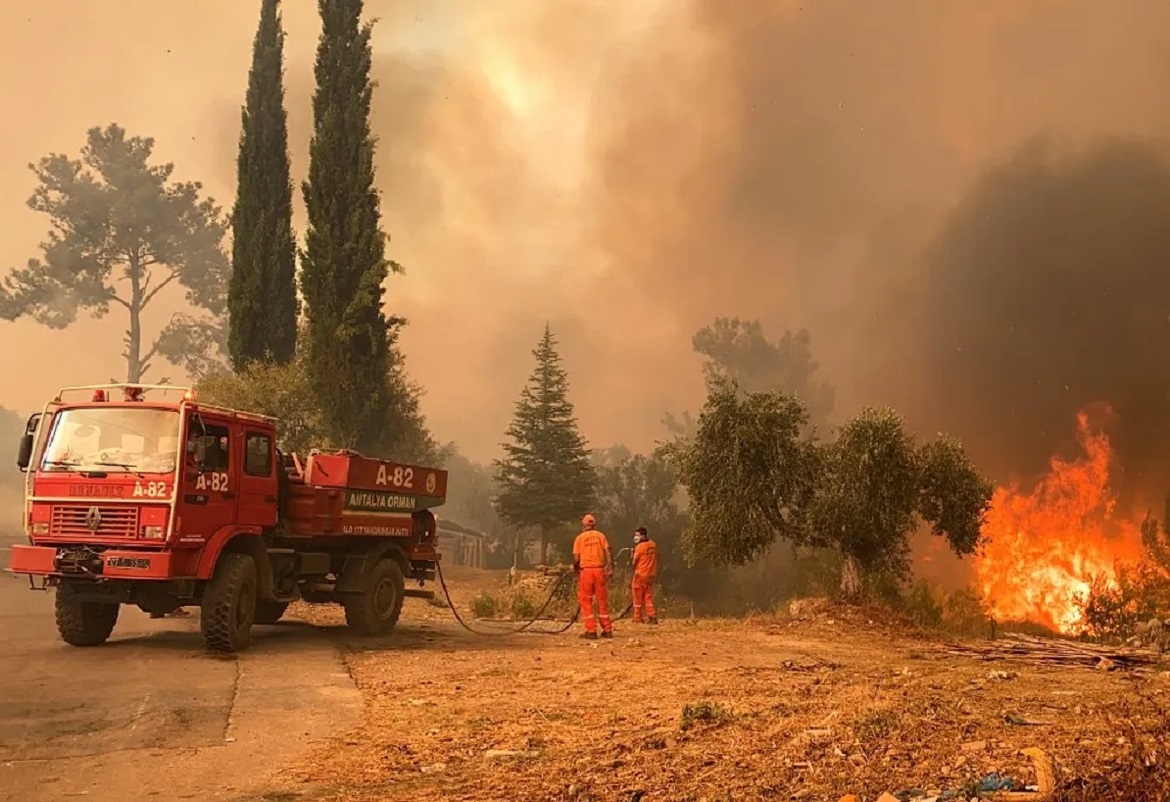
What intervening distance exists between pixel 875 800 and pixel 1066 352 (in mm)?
53423

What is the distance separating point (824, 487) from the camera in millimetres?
20812

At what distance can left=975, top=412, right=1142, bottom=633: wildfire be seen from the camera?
3350 cm

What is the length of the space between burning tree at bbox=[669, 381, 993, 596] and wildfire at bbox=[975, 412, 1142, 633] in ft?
40.6

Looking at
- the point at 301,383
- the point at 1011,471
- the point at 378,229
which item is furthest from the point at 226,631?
the point at 1011,471

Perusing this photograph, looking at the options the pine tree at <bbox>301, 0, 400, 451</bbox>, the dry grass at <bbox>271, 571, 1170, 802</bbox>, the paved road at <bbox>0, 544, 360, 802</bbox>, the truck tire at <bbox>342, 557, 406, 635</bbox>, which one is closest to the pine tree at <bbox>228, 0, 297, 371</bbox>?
the pine tree at <bbox>301, 0, 400, 451</bbox>

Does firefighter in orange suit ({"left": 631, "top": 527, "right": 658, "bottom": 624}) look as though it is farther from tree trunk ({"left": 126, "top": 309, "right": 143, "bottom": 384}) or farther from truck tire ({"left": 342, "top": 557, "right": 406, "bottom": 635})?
tree trunk ({"left": 126, "top": 309, "right": 143, "bottom": 384})

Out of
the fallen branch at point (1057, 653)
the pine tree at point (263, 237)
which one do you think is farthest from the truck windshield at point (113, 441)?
the pine tree at point (263, 237)

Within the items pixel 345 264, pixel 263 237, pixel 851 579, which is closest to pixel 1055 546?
pixel 851 579

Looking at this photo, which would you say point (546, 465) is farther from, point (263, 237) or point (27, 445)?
point (27, 445)

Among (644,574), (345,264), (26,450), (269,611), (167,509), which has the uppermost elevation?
(345,264)

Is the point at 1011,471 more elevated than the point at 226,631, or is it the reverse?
the point at 1011,471

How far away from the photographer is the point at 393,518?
15953 mm

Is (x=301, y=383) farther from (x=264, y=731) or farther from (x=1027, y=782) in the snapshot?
(x=1027, y=782)

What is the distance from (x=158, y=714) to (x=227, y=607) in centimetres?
356
